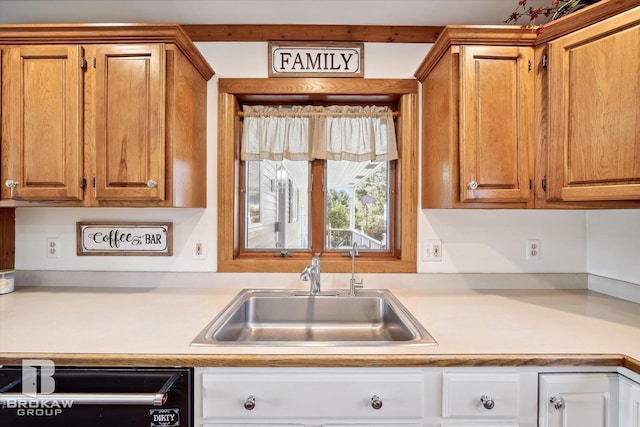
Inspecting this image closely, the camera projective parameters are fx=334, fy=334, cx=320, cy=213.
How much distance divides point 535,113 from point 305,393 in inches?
55.8

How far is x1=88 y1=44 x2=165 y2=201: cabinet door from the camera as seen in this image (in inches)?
56.1

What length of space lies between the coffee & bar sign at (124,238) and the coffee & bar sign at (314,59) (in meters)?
1.06

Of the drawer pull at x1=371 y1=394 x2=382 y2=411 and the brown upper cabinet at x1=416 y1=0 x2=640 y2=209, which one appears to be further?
the brown upper cabinet at x1=416 y1=0 x2=640 y2=209

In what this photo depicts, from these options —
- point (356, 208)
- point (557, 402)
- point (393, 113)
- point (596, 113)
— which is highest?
point (393, 113)

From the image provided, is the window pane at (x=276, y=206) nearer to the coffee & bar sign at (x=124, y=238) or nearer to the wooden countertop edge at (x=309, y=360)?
the coffee & bar sign at (x=124, y=238)

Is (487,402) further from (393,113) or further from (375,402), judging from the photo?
(393,113)

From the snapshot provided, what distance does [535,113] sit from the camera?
4.62 ft

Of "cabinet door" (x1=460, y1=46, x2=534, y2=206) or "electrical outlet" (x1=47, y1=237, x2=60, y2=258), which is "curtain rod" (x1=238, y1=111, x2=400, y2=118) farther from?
"electrical outlet" (x1=47, y1=237, x2=60, y2=258)

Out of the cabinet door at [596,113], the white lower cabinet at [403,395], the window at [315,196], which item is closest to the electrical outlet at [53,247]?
the window at [315,196]

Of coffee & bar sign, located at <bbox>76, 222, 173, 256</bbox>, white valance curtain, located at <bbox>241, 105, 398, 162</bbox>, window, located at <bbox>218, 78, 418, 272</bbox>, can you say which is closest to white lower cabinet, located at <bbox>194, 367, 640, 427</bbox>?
window, located at <bbox>218, 78, 418, 272</bbox>

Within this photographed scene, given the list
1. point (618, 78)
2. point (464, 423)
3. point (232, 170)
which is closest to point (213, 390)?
point (464, 423)

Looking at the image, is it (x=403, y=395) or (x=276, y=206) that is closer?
(x=403, y=395)

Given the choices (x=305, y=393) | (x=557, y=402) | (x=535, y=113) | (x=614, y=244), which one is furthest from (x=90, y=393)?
(x=614, y=244)

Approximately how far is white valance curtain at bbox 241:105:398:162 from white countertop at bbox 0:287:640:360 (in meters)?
0.79
